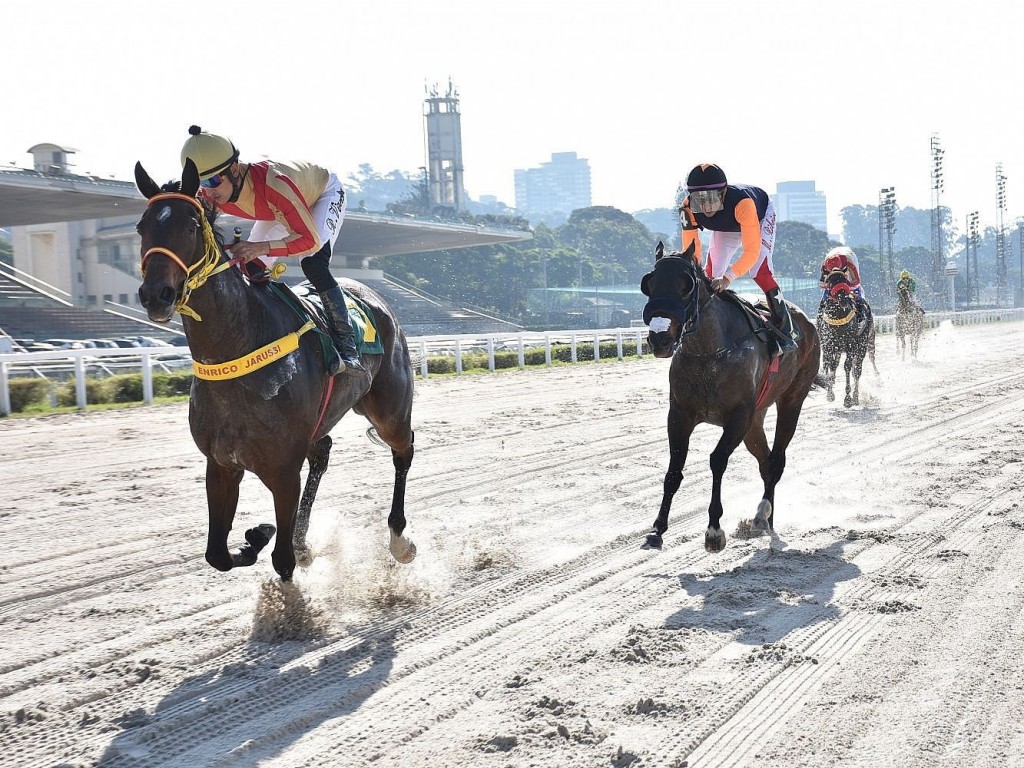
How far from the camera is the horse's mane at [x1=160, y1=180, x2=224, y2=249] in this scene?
4.20 m

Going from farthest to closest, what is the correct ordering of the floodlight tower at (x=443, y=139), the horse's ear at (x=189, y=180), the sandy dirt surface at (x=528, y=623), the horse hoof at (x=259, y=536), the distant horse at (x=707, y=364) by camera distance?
1. the floodlight tower at (x=443, y=139)
2. the distant horse at (x=707, y=364)
3. the horse hoof at (x=259, y=536)
4. the horse's ear at (x=189, y=180)
5. the sandy dirt surface at (x=528, y=623)

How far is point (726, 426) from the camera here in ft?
19.7

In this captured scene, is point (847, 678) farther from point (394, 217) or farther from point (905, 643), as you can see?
point (394, 217)

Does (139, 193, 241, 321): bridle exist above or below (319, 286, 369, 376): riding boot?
above

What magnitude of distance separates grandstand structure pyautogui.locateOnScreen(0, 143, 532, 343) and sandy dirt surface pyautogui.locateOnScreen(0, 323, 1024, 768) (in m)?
23.7

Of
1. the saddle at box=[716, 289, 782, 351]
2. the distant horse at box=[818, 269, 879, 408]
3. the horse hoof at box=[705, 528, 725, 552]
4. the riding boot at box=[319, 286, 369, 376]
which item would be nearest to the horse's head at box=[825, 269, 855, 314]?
the distant horse at box=[818, 269, 879, 408]

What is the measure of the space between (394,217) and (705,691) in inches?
2108

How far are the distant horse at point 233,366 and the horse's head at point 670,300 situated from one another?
184 cm

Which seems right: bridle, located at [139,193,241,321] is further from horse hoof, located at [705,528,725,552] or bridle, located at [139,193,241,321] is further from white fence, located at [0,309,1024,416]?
white fence, located at [0,309,1024,416]

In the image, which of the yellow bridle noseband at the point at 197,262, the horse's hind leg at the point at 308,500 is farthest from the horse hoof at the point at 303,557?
the yellow bridle noseband at the point at 197,262

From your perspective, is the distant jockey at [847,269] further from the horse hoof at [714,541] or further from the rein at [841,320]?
the horse hoof at [714,541]

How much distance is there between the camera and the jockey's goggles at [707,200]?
20.3ft

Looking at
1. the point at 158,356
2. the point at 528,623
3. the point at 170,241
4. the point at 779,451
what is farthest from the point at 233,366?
the point at 158,356

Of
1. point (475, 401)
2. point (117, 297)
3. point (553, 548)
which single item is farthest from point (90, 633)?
point (117, 297)
